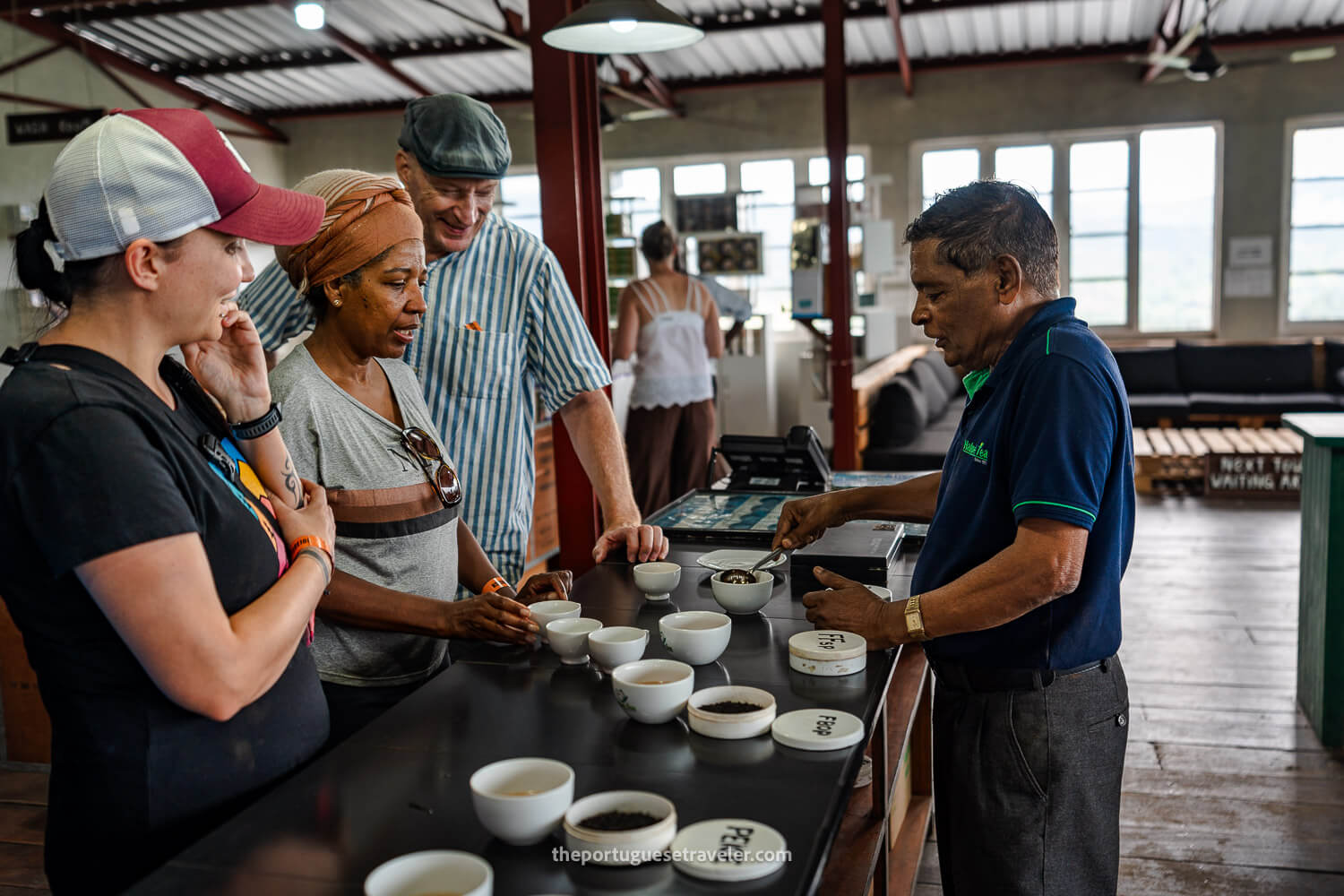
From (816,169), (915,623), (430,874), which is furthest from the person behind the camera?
(816,169)

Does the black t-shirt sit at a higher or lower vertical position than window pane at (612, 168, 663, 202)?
lower

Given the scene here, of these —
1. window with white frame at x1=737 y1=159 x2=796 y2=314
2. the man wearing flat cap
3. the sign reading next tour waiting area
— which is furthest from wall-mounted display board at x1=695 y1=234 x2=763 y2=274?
the man wearing flat cap

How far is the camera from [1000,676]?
70.8 inches

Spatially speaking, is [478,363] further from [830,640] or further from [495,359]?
[830,640]

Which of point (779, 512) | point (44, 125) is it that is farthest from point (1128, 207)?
point (44, 125)

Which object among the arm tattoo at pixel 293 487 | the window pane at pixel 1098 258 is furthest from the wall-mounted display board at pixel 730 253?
the arm tattoo at pixel 293 487

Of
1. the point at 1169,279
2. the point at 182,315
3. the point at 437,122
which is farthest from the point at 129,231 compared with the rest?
the point at 1169,279

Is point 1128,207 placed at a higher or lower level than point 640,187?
lower

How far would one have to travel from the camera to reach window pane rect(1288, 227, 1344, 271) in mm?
10773

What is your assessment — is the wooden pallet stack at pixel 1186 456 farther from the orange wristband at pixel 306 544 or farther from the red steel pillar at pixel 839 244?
the orange wristband at pixel 306 544

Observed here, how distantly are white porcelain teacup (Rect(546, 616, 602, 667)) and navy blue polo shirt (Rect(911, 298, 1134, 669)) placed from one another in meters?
0.60

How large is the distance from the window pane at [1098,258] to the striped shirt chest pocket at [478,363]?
10205 mm

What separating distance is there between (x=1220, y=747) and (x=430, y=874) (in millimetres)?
3444

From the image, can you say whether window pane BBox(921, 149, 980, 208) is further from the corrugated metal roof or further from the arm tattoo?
the arm tattoo
